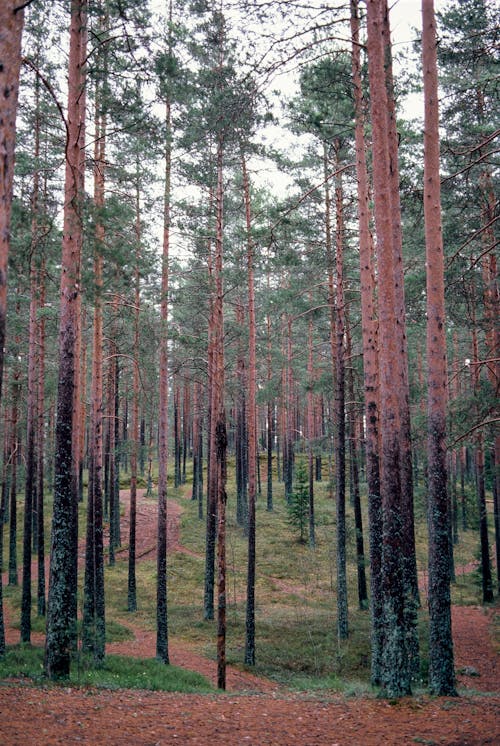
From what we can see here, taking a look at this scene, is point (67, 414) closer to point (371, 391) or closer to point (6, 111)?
point (6, 111)

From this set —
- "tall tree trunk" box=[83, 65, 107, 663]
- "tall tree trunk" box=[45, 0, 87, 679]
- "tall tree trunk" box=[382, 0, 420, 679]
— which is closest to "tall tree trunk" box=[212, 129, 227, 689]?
"tall tree trunk" box=[83, 65, 107, 663]

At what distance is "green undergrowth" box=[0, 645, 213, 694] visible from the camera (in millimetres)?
9968

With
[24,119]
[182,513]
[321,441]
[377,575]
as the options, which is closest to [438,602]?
[377,575]

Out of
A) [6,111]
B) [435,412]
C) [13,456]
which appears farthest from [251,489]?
[6,111]

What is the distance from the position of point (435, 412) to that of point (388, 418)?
4.46 ft

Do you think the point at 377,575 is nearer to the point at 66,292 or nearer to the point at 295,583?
the point at 66,292

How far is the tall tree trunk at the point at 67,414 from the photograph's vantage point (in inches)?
350

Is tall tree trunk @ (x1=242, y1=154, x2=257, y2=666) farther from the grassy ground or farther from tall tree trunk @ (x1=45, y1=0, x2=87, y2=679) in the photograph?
tall tree trunk @ (x1=45, y1=0, x2=87, y2=679)

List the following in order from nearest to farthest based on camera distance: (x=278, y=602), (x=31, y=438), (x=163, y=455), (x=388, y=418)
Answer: (x=388, y=418) → (x=163, y=455) → (x=31, y=438) → (x=278, y=602)

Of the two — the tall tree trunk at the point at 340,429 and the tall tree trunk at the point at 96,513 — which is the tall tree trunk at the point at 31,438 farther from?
the tall tree trunk at the point at 340,429

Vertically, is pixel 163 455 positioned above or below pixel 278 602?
above

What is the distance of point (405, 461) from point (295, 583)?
1446cm

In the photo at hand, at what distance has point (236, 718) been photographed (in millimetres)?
7605

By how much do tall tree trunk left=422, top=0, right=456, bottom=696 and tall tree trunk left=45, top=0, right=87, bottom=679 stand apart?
589cm
